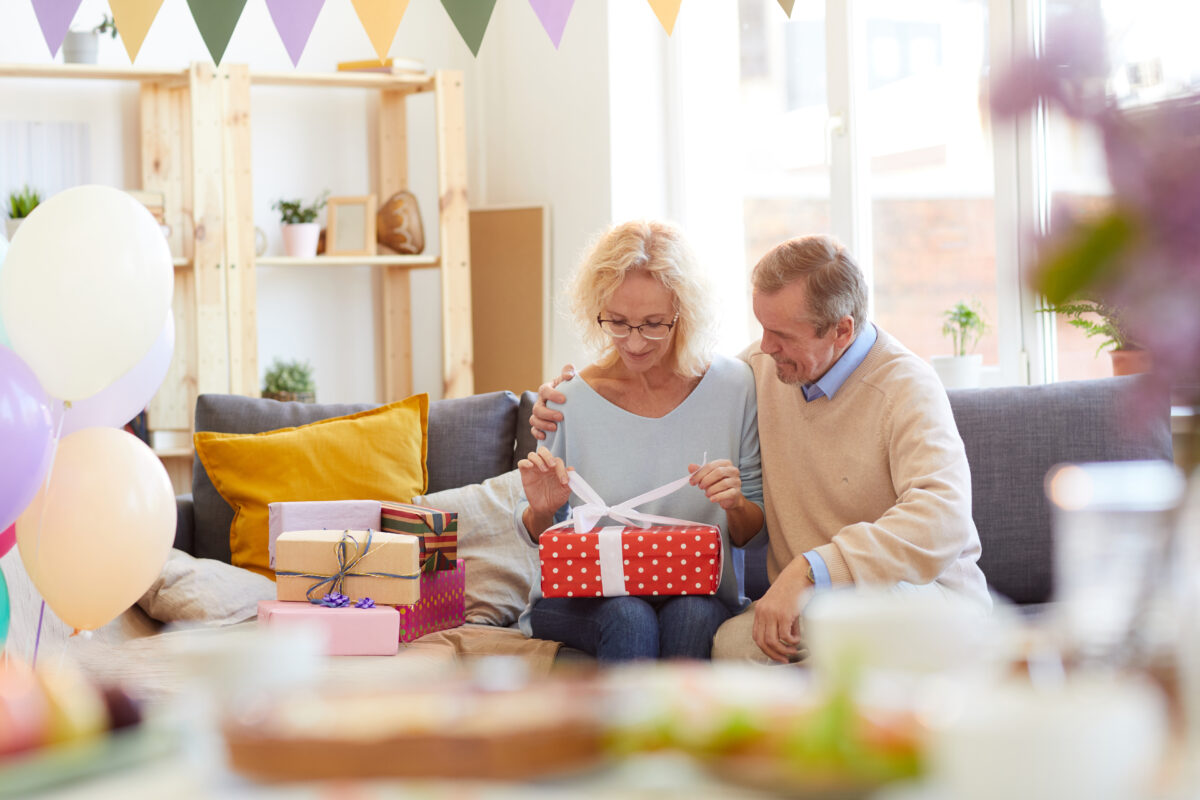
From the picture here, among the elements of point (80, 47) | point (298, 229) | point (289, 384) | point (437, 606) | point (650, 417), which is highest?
point (80, 47)

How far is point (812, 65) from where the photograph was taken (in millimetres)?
3555

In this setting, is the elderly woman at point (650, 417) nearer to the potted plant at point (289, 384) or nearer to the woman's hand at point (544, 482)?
the woman's hand at point (544, 482)

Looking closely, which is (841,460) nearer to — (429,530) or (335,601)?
(429,530)

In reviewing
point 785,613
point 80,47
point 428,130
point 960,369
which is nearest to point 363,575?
point 785,613

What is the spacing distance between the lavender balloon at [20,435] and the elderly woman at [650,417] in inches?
30.0

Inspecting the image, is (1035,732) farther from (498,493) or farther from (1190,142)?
(498,493)

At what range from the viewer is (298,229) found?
4082 mm

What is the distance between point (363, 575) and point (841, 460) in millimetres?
813

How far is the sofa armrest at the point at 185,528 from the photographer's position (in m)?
2.50

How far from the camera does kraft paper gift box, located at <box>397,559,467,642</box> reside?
1.97 metres

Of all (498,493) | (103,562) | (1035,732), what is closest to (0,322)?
(103,562)

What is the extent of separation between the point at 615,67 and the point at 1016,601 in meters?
2.39

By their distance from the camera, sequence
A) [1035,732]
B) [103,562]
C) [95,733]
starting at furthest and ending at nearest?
[103,562] < [95,733] < [1035,732]

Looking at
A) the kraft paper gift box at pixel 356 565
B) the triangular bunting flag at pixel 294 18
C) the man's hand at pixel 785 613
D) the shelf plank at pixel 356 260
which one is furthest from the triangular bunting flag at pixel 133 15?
the shelf plank at pixel 356 260
